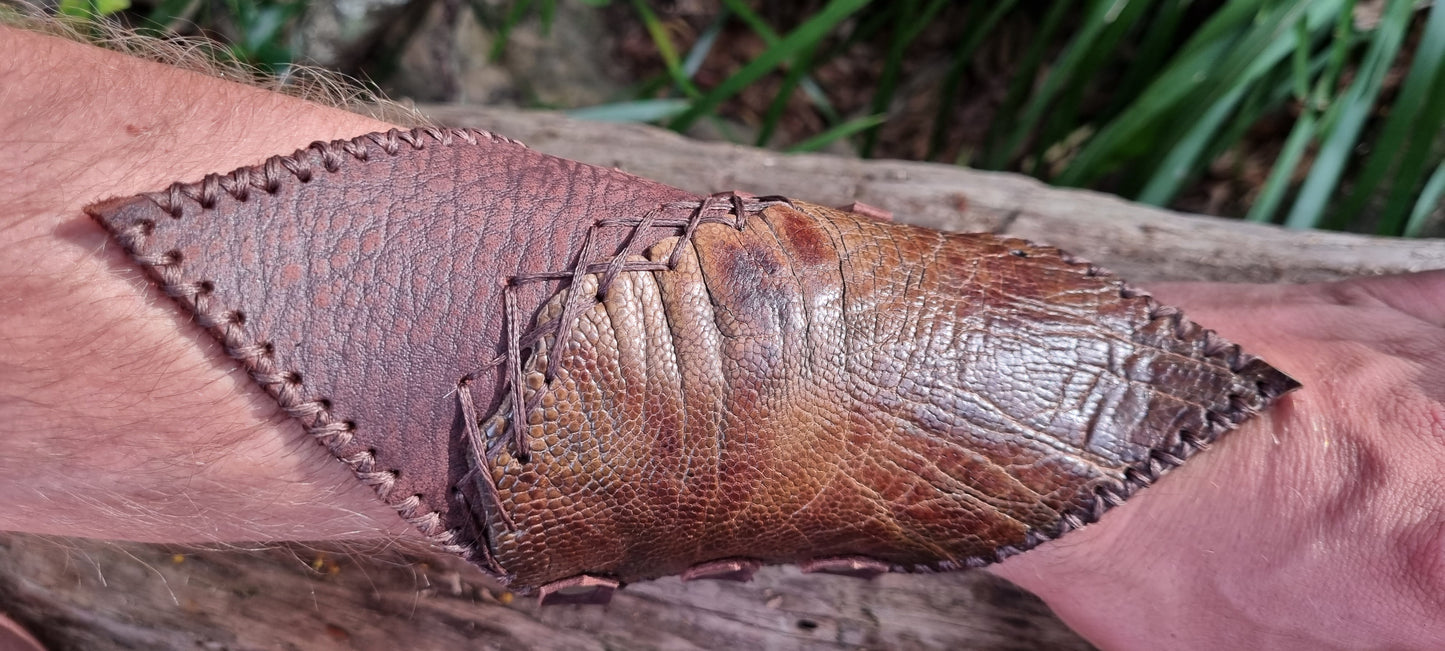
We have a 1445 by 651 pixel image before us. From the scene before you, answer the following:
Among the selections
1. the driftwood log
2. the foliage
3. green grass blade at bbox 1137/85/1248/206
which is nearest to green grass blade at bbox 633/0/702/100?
the foliage

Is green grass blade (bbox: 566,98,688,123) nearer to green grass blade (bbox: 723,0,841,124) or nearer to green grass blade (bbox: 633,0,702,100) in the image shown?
green grass blade (bbox: 633,0,702,100)

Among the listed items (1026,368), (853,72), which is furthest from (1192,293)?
(853,72)

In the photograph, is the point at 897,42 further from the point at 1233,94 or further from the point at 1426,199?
the point at 1426,199

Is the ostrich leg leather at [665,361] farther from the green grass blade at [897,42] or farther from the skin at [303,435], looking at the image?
the green grass blade at [897,42]

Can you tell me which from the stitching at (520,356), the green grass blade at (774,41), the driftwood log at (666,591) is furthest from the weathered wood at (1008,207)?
the stitching at (520,356)

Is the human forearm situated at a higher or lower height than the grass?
lower

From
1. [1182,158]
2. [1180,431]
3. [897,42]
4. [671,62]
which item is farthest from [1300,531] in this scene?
[671,62]

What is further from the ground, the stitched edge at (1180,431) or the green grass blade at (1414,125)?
the green grass blade at (1414,125)

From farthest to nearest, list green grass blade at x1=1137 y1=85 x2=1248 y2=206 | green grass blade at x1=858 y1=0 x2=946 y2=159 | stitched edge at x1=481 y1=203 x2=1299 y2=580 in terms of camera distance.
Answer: green grass blade at x1=858 y1=0 x2=946 y2=159 → green grass blade at x1=1137 y1=85 x2=1248 y2=206 → stitched edge at x1=481 y1=203 x2=1299 y2=580
